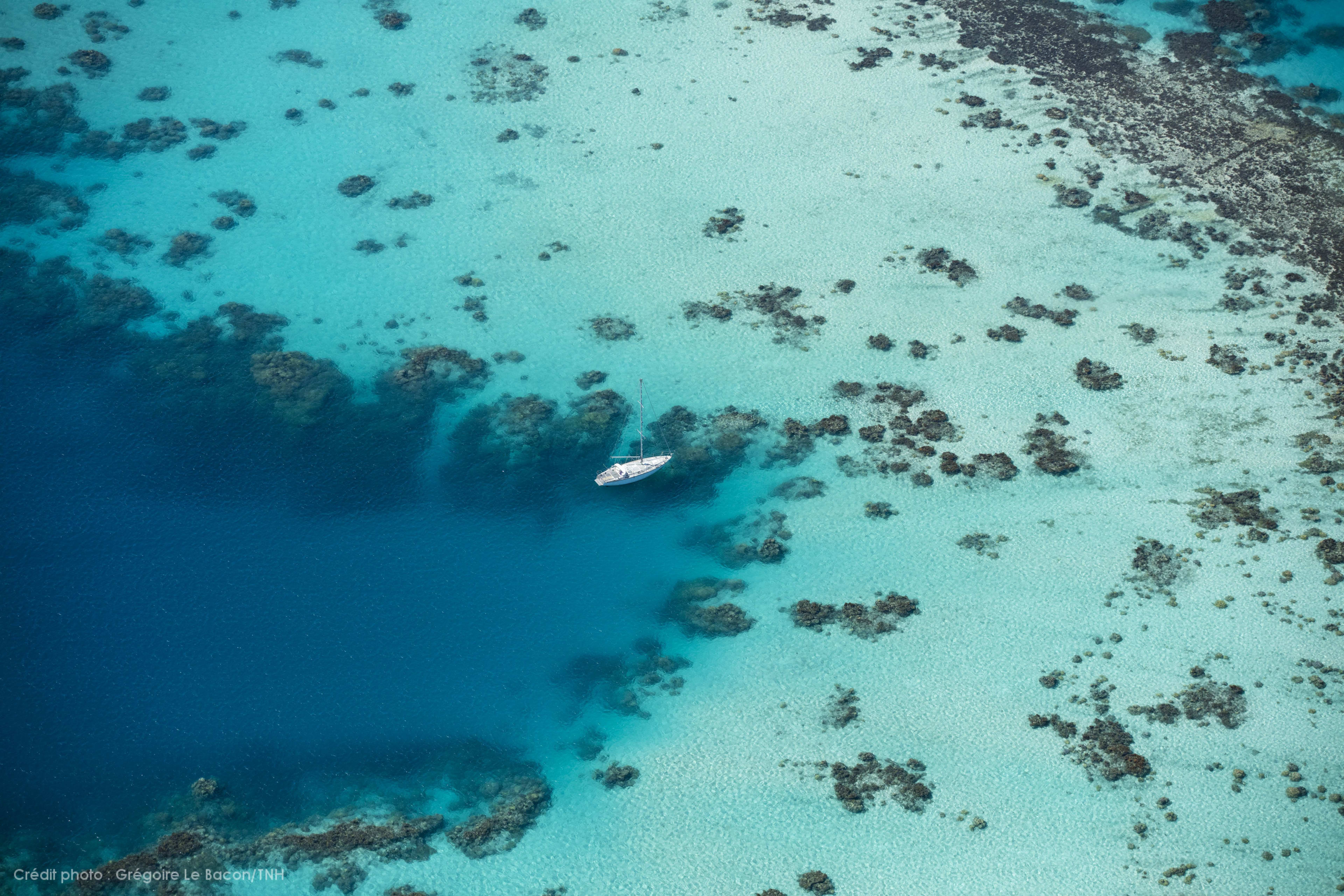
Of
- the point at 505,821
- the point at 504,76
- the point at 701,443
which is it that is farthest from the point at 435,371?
the point at 504,76

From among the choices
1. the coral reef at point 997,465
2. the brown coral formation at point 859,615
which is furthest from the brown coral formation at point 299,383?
the coral reef at point 997,465

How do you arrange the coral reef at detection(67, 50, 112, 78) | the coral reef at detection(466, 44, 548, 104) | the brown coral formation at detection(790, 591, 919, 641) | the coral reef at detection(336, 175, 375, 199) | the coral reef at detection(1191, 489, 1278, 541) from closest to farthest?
1. the brown coral formation at detection(790, 591, 919, 641)
2. the coral reef at detection(1191, 489, 1278, 541)
3. the coral reef at detection(336, 175, 375, 199)
4. the coral reef at detection(67, 50, 112, 78)
5. the coral reef at detection(466, 44, 548, 104)

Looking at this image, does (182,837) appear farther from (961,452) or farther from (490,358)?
(961,452)

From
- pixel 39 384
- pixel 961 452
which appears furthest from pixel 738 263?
pixel 39 384

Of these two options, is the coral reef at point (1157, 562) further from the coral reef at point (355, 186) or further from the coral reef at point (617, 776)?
the coral reef at point (355, 186)

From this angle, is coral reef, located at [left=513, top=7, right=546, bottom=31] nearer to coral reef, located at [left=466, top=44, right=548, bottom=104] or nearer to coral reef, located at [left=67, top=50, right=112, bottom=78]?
coral reef, located at [left=466, top=44, right=548, bottom=104]

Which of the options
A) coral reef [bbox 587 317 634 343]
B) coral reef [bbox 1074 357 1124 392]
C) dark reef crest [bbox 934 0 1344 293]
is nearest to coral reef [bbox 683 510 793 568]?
coral reef [bbox 587 317 634 343]

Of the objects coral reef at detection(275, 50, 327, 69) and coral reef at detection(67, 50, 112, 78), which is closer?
coral reef at detection(67, 50, 112, 78)
